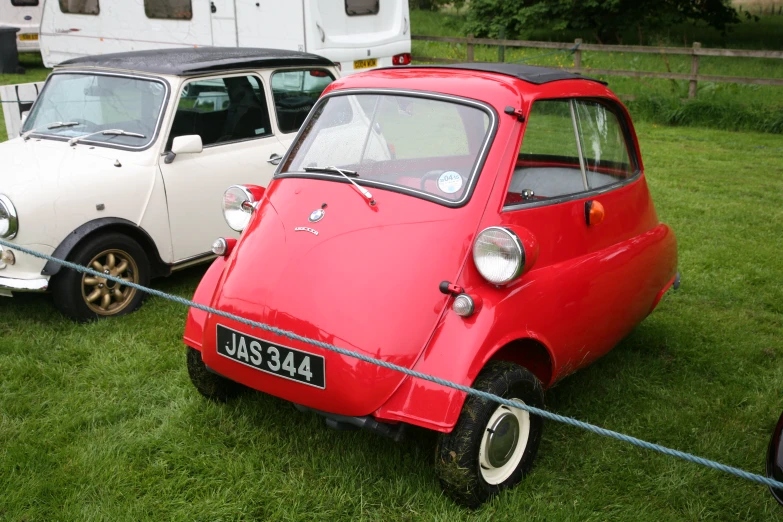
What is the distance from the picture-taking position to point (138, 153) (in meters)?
5.31

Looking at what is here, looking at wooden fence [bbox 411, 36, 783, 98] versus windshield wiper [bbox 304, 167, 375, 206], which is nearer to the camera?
windshield wiper [bbox 304, 167, 375, 206]

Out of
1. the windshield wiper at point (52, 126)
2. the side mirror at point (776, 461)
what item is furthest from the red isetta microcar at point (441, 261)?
the windshield wiper at point (52, 126)

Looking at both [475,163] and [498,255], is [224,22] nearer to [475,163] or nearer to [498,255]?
[475,163]

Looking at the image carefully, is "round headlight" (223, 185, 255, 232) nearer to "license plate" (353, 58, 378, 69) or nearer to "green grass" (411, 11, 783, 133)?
"license plate" (353, 58, 378, 69)

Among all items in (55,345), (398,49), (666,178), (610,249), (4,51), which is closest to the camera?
(610,249)

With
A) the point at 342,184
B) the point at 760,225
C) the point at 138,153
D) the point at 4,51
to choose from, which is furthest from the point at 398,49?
the point at 4,51

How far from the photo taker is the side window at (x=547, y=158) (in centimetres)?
361

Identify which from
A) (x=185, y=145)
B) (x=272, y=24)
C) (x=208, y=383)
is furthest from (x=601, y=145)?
(x=272, y=24)

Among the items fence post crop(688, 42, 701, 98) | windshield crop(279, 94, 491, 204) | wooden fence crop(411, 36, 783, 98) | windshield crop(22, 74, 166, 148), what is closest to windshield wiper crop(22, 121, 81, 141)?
windshield crop(22, 74, 166, 148)

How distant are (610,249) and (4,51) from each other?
56.7ft

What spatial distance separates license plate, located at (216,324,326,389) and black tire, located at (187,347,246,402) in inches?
18.8

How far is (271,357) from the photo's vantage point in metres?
3.17

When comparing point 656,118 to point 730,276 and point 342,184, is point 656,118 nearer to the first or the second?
point 730,276

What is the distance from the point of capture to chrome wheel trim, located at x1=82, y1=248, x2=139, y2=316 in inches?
198
